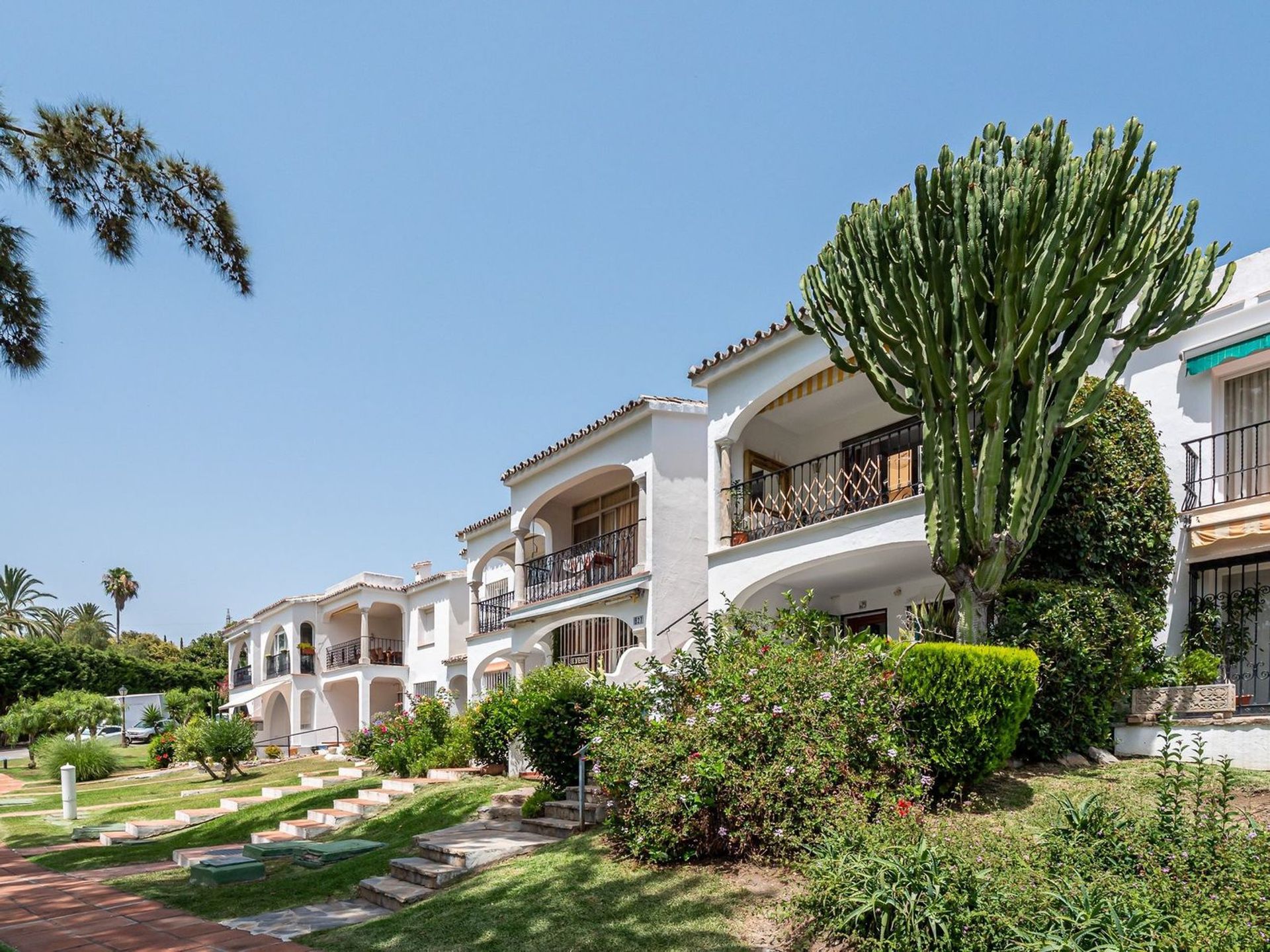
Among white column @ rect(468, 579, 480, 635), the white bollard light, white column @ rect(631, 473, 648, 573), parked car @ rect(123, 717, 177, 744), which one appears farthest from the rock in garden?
parked car @ rect(123, 717, 177, 744)

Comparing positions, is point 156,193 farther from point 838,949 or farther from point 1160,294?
point 1160,294

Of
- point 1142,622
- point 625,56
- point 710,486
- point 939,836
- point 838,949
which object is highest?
point 625,56

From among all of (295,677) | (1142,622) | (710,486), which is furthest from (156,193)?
(295,677)

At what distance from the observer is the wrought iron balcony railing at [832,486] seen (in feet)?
50.5

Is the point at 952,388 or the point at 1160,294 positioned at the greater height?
the point at 1160,294

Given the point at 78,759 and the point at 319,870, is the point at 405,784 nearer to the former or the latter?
the point at 319,870

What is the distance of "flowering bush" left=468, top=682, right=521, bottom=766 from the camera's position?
17.3m

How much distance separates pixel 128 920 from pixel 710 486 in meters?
A: 10.8

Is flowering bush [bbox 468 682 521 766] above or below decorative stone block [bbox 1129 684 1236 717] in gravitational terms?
below

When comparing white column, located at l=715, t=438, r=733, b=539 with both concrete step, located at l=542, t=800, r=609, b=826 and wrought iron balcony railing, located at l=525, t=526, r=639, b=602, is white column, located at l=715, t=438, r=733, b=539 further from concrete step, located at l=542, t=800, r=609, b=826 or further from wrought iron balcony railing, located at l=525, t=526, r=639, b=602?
concrete step, located at l=542, t=800, r=609, b=826

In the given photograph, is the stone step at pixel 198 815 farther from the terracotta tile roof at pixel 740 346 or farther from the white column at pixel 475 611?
the terracotta tile roof at pixel 740 346

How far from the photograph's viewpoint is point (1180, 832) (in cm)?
650

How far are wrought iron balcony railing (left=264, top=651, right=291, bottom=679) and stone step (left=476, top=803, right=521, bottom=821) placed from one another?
29.4m

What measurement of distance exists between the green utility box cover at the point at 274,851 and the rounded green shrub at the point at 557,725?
3.41 m
